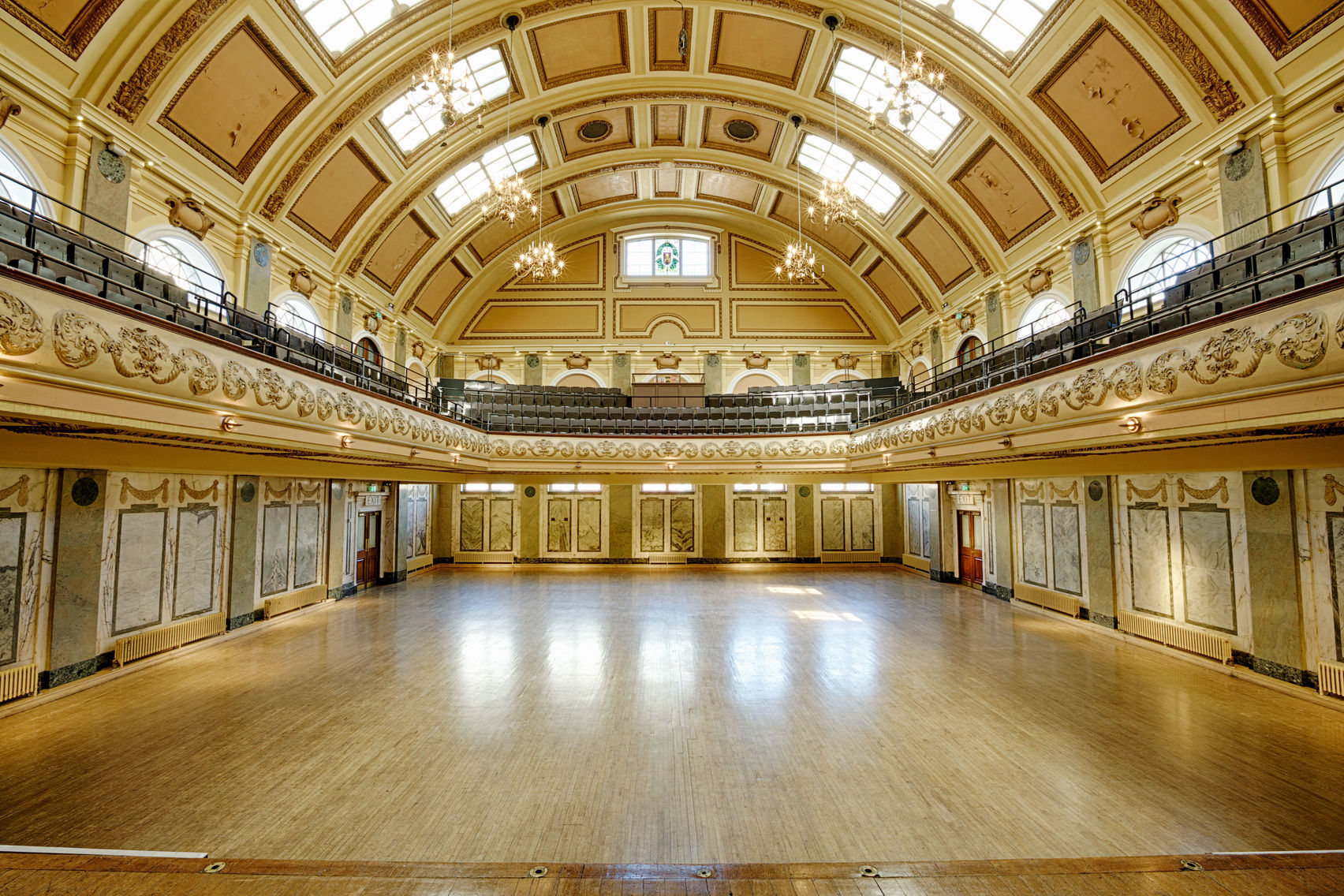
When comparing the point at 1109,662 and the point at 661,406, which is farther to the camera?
the point at 661,406

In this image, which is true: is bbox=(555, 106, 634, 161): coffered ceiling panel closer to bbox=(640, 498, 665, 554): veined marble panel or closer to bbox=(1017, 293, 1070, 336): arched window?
bbox=(640, 498, 665, 554): veined marble panel

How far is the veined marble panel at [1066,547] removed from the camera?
417 inches

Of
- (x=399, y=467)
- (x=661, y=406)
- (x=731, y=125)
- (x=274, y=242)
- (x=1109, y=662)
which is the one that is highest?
(x=731, y=125)

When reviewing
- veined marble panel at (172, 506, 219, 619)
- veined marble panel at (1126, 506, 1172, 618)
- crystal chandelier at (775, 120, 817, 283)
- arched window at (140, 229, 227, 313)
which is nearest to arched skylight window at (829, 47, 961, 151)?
crystal chandelier at (775, 120, 817, 283)

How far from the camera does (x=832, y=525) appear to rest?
18672 millimetres

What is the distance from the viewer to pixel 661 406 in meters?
18.2

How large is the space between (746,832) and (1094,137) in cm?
1231

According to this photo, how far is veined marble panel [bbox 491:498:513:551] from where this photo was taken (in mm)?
18531

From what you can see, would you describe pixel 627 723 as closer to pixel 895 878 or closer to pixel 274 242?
pixel 895 878

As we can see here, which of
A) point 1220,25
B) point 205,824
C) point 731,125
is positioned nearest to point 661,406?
point 731,125

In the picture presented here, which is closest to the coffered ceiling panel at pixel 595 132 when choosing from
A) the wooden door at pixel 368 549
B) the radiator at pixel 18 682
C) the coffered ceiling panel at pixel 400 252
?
the coffered ceiling panel at pixel 400 252

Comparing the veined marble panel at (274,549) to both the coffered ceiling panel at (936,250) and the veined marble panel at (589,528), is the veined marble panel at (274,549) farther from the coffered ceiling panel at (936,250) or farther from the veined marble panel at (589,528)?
the coffered ceiling panel at (936,250)

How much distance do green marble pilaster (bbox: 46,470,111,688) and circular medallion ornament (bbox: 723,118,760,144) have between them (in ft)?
50.4

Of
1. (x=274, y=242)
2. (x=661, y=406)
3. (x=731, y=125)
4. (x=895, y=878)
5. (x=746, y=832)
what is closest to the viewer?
(x=895, y=878)
